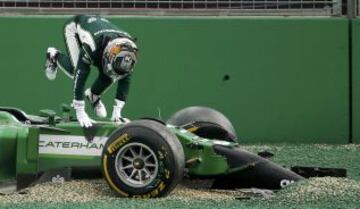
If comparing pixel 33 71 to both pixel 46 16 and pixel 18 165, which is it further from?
pixel 18 165

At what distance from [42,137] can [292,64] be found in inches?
157

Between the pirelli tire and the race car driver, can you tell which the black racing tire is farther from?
the pirelli tire

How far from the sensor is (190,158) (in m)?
6.21

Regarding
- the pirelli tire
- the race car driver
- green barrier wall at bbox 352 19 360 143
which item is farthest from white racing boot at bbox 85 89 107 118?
green barrier wall at bbox 352 19 360 143

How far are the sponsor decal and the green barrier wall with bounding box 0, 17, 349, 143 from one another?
2.97 m

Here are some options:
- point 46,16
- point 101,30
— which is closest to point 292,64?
point 46,16

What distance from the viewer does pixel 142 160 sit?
5.91 meters

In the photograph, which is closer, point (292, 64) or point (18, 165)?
point (18, 165)

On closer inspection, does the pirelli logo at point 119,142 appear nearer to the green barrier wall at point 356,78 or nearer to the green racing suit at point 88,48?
the green racing suit at point 88,48

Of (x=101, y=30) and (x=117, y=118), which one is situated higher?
(x=101, y=30)

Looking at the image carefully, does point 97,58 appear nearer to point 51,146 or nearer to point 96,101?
point 96,101

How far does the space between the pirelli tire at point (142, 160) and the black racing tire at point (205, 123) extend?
1017 mm

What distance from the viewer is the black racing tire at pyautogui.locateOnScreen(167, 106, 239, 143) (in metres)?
6.96

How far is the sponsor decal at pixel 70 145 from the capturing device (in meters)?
6.36
